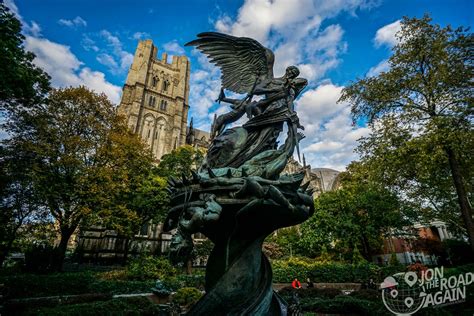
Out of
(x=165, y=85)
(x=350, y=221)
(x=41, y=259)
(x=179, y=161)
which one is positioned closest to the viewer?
(x=41, y=259)

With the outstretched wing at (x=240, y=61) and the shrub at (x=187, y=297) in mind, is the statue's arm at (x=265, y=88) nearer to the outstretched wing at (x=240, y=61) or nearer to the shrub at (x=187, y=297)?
the outstretched wing at (x=240, y=61)

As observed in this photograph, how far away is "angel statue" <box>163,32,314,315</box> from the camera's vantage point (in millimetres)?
3330

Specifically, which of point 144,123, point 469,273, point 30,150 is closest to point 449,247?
point 469,273

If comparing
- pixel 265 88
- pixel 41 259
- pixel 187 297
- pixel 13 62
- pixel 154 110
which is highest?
pixel 154 110

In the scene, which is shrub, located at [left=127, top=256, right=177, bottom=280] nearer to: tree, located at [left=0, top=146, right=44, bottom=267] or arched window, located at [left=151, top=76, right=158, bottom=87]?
tree, located at [left=0, top=146, right=44, bottom=267]

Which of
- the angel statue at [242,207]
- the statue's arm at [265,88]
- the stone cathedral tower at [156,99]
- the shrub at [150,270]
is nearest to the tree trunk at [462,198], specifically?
the angel statue at [242,207]

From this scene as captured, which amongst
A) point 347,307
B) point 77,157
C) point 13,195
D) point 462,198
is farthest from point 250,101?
point 13,195

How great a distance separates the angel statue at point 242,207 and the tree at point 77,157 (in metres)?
15.7

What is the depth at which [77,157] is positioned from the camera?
1803 centimetres

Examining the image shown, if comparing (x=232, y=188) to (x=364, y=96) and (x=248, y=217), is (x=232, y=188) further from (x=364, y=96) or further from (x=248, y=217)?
(x=364, y=96)

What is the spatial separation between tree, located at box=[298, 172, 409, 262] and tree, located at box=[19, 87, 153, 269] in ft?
56.9

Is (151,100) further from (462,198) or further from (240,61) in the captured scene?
(462,198)

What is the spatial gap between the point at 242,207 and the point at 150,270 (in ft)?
50.6

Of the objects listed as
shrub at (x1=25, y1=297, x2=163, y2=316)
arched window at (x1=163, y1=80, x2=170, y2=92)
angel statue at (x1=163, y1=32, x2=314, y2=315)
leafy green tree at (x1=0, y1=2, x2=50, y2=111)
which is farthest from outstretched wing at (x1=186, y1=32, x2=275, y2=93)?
arched window at (x1=163, y1=80, x2=170, y2=92)
